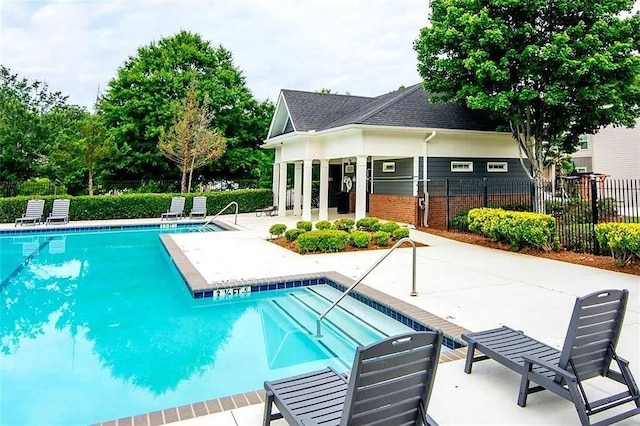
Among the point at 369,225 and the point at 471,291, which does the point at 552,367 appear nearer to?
the point at 471,291

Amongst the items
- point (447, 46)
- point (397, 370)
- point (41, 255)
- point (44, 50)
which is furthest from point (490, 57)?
point (44, 50)

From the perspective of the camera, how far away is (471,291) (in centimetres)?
675

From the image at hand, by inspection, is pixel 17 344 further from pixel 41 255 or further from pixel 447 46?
pixel 447 46

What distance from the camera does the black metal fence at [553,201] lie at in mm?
10727

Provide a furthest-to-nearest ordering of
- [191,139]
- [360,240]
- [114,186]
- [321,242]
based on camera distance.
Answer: [114,186] < [191,139] < [360,240] < [321,242]

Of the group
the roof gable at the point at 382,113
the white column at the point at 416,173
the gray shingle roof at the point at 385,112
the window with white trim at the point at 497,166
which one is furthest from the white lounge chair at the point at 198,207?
the window with white trim at the point at 497,166

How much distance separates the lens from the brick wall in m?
16.0

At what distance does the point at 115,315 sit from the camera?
6582 mm

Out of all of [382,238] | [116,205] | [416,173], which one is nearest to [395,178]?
[416,173]

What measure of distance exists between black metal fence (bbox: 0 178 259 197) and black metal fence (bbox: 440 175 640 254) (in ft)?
46.6

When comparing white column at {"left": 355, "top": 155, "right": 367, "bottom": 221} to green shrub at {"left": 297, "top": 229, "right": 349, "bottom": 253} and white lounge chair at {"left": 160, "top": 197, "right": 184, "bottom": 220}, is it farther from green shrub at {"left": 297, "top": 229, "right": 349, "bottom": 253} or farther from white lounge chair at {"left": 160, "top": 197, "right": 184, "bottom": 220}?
white lounge chair at {"left": 160, "top": 197, "right": 184, "bottom": 220}

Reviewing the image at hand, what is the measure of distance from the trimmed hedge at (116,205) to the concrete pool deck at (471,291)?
7327mm

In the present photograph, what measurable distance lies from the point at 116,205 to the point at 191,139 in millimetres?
5224

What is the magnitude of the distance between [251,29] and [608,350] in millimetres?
19920
